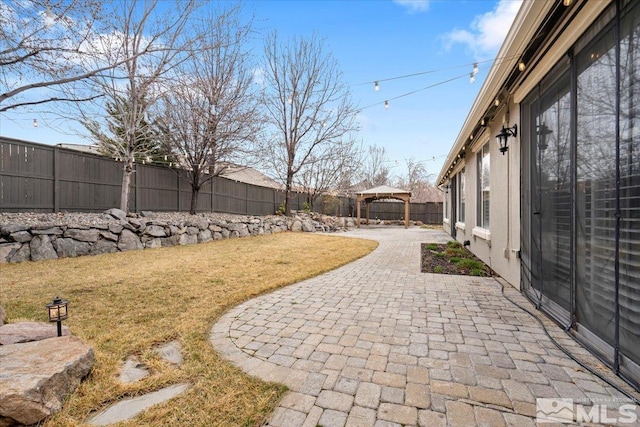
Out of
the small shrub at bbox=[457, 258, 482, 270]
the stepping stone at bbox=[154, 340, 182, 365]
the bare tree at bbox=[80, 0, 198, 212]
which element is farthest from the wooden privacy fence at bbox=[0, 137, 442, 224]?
the small shrub at bbox=[457, 258, 482, 270]

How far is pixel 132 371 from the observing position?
80.7 inches

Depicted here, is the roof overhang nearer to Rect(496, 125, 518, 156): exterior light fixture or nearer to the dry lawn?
Rect(496, 125, 518, 156): exterior light fixture

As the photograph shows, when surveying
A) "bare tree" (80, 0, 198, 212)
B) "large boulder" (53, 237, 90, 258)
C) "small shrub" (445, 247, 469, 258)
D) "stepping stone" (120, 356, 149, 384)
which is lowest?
"stepping stone" (120, 356, 149, 384)

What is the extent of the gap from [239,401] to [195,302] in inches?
81.6

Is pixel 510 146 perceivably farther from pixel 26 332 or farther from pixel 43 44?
pixel 43 44

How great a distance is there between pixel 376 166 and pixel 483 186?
23.8 m

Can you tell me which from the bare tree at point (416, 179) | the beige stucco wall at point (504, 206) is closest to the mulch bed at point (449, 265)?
the beige stucco wall at point (504, 206)

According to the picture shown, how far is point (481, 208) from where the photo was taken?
630cm

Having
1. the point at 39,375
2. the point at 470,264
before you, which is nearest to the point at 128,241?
the point at 39,375

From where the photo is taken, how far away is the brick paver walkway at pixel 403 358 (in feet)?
5.45

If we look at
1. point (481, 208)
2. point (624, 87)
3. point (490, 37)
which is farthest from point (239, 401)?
point (490, 37)

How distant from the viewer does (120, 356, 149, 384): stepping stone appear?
1.95m

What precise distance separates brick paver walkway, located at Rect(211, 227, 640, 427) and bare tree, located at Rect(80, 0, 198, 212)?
3.75 meters

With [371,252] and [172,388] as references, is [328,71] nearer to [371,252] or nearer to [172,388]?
[371,252]
